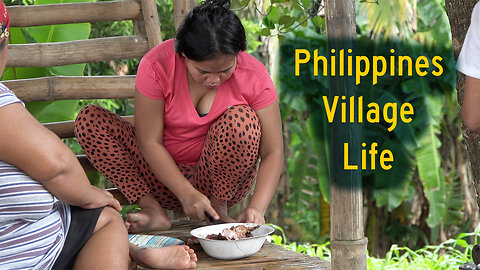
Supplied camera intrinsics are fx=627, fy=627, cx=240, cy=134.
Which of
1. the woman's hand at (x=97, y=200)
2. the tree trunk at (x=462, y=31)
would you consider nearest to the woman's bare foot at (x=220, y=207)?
the woman's hand at (x=97, y=200)

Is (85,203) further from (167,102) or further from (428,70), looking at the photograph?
(428,70)

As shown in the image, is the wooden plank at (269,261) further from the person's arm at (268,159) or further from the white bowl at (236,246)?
the person's arm at (268,159)

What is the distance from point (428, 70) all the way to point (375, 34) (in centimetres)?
74

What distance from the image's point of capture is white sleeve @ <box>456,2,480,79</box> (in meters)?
1.50

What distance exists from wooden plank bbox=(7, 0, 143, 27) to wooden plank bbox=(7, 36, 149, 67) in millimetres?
115

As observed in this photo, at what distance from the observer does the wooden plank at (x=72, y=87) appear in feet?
9.43

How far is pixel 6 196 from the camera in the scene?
5.18 ft

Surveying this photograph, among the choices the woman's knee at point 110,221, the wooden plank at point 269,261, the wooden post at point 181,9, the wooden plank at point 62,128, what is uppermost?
the wooden post at point 181,9

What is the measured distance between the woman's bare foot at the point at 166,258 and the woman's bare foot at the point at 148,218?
46cm

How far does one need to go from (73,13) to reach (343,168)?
71.9 inches

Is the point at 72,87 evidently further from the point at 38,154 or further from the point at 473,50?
the point at 473,50

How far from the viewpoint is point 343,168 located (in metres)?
→ 1.75

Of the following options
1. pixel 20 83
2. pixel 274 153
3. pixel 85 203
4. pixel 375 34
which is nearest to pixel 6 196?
pixel 85 203

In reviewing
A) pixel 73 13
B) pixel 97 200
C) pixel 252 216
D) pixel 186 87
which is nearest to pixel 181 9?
pixel 73 13
